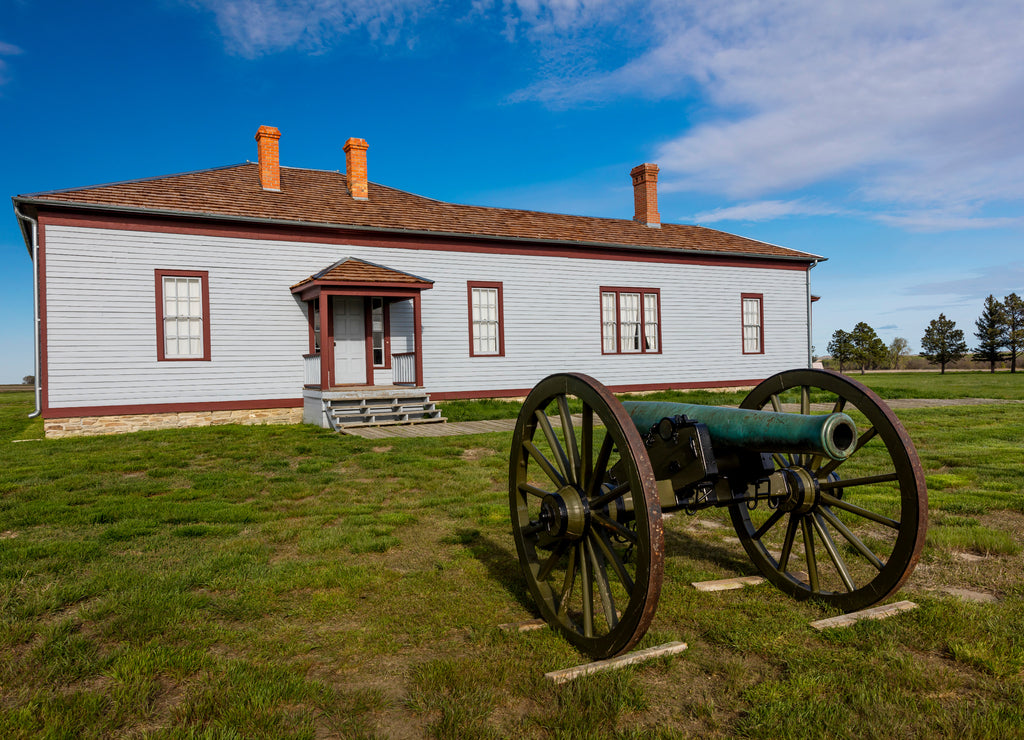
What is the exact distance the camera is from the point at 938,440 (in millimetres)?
9648

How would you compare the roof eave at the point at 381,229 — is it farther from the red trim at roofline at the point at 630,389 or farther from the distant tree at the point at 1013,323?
the distant tree at the point at 1013,323

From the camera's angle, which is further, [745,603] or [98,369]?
[98,369]

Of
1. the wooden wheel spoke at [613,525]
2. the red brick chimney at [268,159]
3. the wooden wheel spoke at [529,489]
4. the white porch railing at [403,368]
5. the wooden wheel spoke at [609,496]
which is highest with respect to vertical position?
the red brick chimney at [268,159]

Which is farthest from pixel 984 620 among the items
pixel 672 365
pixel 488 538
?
pixel 672 365

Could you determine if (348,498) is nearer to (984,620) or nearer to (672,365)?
(984,620)

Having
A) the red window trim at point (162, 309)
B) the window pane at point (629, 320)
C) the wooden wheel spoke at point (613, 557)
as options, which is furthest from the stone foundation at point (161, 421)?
the wooden wheel spoke at point (613, 557)

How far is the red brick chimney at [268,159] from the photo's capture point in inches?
628

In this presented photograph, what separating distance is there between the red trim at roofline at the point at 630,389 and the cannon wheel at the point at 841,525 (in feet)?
33.3

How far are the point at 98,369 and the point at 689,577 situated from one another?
12969 mm

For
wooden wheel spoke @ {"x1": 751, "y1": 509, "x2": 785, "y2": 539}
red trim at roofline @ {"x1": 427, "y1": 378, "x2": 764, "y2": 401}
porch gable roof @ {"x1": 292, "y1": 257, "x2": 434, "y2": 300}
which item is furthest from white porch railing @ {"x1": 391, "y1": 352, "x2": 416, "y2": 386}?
wooden wheel spoke @ {"x1": 751, "y1": 509, "x2": 785, "y2": 539}

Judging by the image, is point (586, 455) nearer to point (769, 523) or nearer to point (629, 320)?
point (769, 523)

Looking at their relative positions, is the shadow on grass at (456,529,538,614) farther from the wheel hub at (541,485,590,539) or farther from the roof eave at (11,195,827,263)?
the roof eave at (11,195,827,263)

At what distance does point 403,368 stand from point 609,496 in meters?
13.3

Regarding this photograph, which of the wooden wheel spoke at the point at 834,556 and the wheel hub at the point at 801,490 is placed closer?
the wooden wheel spoke at the point at 834,556
